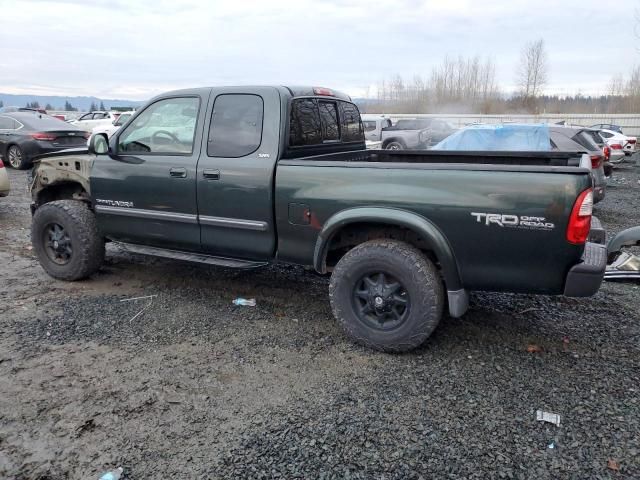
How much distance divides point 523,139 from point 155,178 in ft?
23.0

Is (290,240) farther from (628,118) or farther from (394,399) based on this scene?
(628,118)

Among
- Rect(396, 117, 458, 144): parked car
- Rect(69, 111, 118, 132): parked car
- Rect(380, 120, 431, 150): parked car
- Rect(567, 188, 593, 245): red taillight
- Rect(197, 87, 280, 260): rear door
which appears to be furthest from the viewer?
Rect(69, 111, 118, 132): parked car

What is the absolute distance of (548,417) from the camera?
2.91m

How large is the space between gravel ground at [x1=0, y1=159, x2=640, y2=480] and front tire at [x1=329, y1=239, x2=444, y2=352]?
186mm

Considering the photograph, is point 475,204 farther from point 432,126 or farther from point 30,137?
point 432,126

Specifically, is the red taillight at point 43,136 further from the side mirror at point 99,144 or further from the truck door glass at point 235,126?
the truck door glass at point 235,126

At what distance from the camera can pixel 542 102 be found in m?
50.6

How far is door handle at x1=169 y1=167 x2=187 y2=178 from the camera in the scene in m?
4.30

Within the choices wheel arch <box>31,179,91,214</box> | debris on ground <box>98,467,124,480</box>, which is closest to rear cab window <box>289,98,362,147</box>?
wheel arch <box>31,179,91,214</box>

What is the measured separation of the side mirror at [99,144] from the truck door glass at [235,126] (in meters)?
1.17

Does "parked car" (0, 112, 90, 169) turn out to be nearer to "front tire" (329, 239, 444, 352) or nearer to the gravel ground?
the gravel ground

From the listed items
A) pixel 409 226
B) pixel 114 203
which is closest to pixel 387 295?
pixel 409 226

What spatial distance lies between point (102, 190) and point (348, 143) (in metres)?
2.48

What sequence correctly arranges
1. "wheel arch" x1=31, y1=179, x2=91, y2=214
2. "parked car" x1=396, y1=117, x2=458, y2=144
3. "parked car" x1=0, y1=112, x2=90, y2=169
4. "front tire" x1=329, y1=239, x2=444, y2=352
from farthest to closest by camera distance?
1. "parked car" x1=396, y1=117, x2=458, y2=144
2. "parked car" x1=0, y1=112, x2=90, y2=169
3. "wheel arch" x1=31, y1=179, x2=91, y2=214
4. "front tire" x1=329, y1=239, x2=444, y2=352
